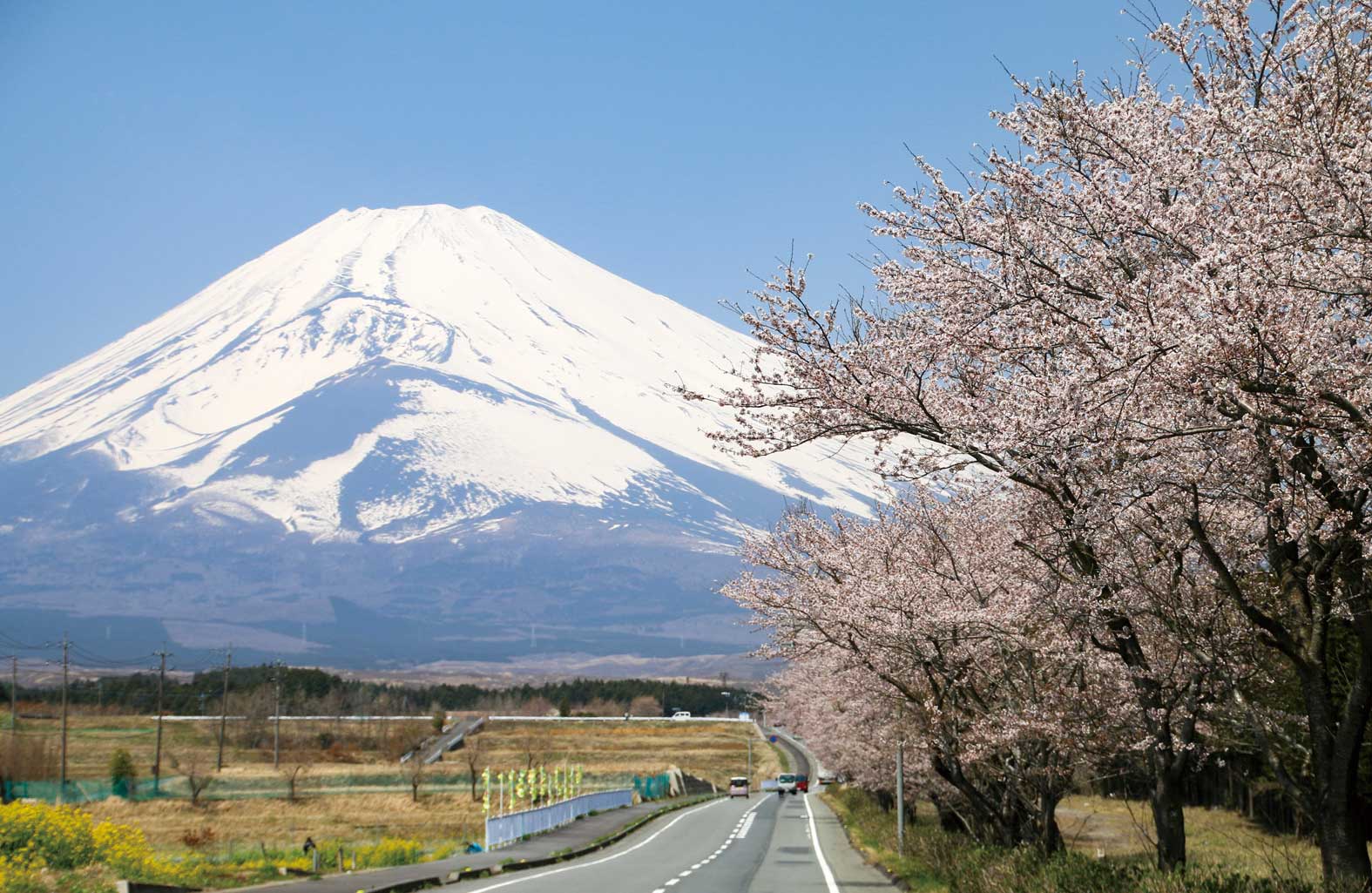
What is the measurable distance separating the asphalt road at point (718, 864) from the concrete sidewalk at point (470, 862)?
3.08 ft

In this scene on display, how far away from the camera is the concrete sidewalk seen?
21.8 metres

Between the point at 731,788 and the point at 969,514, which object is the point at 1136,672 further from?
the point at 731,788

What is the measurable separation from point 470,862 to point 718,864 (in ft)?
18.8

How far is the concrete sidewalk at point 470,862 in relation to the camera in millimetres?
21792

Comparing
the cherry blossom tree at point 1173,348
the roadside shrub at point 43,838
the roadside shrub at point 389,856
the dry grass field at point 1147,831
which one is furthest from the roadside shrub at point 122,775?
the cherry blossom tree at point 1173,348

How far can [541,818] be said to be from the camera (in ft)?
137

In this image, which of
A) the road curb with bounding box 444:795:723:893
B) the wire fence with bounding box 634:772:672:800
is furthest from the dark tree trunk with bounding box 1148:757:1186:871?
the wire fence with bounding box 634:772:672:800

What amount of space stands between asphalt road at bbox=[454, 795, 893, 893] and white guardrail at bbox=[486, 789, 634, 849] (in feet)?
8.88

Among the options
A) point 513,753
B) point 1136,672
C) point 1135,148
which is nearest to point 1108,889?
point 1136,672

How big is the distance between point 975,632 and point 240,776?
266 ft

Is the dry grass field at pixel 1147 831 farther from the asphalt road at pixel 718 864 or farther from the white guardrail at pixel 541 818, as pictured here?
the white guardrail at pixel 541 818

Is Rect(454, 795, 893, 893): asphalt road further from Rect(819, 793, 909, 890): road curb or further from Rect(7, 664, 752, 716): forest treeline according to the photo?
Rect(7, 664, 752, 716): forest treeline

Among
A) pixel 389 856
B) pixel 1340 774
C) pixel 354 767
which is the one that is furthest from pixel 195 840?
pixel 354 767

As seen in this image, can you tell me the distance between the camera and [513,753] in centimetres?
11300
